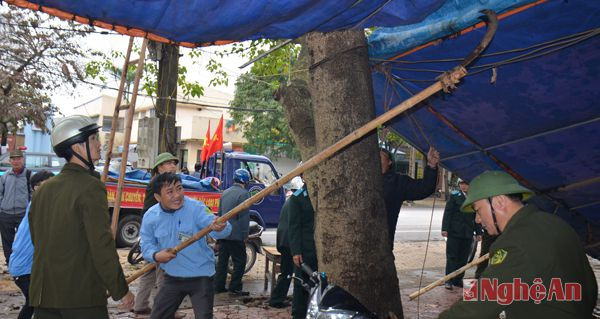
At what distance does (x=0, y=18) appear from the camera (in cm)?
1950

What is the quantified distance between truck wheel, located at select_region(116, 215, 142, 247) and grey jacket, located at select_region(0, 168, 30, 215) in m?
3.34

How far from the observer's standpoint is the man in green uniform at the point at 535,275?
2.46 meters

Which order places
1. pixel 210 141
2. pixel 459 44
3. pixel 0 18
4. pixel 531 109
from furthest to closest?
pixel 0 18 < pixel 210 141 < pixel 531 109 < pixel 459 44

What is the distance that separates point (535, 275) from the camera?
2441mm

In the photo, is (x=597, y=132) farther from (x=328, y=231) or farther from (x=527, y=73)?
(x=328, y=231)

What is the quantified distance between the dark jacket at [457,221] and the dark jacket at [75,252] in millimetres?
7364

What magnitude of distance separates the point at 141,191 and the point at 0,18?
12492 mm

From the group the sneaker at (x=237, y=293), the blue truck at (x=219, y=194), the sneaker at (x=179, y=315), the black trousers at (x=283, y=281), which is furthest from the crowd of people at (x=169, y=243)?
the blue truck at (x=219, y=194)

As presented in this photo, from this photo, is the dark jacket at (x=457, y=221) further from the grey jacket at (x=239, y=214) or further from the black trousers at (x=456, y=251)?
the grey jacket at (x=239, y=214)

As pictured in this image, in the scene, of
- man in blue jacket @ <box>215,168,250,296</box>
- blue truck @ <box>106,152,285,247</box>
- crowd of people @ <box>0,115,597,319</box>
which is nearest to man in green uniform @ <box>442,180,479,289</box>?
man in blue jacket @ <box>215,168,250,296</box>

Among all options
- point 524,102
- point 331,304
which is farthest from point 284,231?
point 331,304

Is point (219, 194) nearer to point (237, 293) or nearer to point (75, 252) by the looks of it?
point (237, 293)

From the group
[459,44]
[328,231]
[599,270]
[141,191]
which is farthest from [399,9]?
[599,270]

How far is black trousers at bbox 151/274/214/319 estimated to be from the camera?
4.55 meters
